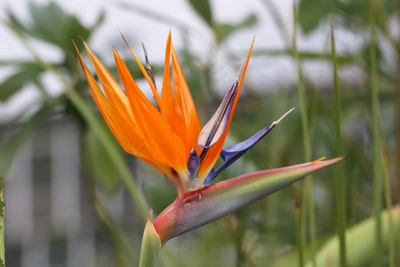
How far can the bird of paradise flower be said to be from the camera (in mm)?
482

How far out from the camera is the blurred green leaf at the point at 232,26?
1.17m

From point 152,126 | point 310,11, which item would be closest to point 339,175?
point 152,126

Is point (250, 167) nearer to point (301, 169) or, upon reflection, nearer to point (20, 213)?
point (301, 169)

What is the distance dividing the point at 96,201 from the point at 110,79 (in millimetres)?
419

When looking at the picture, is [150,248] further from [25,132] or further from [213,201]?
[25,132]

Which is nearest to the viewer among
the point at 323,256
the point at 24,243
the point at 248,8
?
the point at 323,256

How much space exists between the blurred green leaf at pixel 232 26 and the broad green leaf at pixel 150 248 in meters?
0.71

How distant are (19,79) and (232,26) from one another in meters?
0.41

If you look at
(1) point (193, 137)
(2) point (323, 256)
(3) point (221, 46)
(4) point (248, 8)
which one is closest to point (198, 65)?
(3) point (221, 46)

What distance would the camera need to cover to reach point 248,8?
1.31 meters

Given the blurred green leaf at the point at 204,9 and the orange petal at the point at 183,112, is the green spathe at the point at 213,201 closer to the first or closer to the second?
the orange petal at the point at 183,112

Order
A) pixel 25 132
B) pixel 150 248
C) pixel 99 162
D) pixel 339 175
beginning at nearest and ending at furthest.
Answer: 1. pixel 150 248
2. pixel 339 175
3. pixel 25 132
4. pixel 99 162

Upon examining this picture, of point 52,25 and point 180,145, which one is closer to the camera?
point 180,145

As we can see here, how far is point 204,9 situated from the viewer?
3.22 feet
